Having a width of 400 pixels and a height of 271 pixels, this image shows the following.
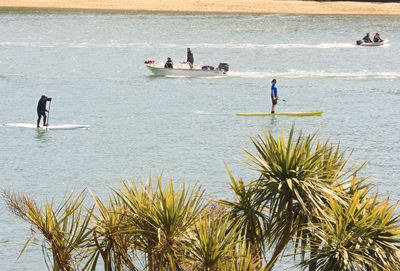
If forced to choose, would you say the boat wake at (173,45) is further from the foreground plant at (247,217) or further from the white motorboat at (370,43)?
the foreground plant at (247,217)

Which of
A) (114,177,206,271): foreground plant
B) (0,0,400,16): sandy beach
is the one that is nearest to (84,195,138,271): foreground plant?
(114,177,206,271): foreground plant

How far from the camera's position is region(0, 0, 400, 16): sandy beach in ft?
399

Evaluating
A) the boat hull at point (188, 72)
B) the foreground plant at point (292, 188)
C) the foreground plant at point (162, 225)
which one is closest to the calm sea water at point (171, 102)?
the boat hull at point (188, 72)

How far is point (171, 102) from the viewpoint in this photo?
49375 millimetres

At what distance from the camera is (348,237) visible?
1243 centimetres

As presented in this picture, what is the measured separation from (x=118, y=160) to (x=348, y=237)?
2235 cm

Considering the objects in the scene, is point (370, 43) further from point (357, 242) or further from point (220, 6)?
point (357, 242)

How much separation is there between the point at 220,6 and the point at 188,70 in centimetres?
6779

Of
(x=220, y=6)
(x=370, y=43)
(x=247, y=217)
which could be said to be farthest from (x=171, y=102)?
(x=220, y=6)

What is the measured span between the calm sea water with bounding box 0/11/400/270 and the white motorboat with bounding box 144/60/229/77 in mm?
601

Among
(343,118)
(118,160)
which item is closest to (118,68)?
(343,118)

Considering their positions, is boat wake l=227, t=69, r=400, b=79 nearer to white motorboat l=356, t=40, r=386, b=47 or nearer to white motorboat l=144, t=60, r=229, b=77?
white motorboat l=144, t=60, r=229, b=77

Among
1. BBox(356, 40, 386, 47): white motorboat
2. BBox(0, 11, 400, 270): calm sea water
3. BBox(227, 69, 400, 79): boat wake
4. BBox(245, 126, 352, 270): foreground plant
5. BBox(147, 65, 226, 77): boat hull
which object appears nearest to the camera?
BBox(245, 126, 352, 270): foreground plant

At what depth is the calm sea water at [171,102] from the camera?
31.6 meters
